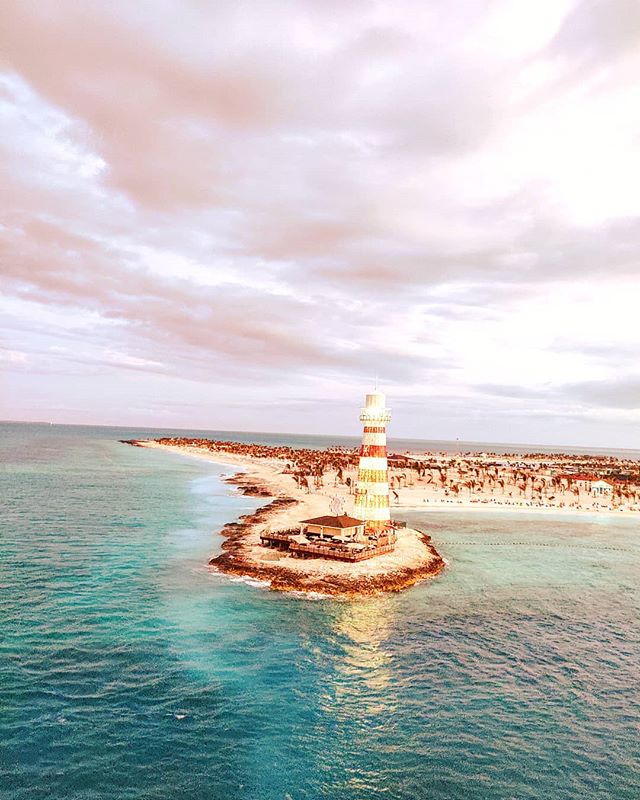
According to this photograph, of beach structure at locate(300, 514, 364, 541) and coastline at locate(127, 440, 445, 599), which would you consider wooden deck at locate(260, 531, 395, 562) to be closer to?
coastline at locate(127, 440, 445, 599)

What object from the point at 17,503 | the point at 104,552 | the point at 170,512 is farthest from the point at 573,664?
the point at 17,503

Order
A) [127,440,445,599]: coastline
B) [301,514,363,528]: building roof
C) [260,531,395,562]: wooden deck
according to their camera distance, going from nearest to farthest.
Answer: [127,440,445,599]: coastline → [260,531,395,562]: wooden deck → [301,514,363,528]: building roof

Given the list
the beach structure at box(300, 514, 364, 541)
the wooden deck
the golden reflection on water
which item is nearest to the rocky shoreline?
the golden reflection on water

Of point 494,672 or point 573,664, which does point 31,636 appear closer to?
point 494,672

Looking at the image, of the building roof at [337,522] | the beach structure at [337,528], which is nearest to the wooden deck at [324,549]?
the beach structure at [337,528]

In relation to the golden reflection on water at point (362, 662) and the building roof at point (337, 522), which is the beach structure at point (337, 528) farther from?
the golden reflection on water at point (362, 662)

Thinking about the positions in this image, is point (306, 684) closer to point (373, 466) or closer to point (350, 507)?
point (373, 466)
